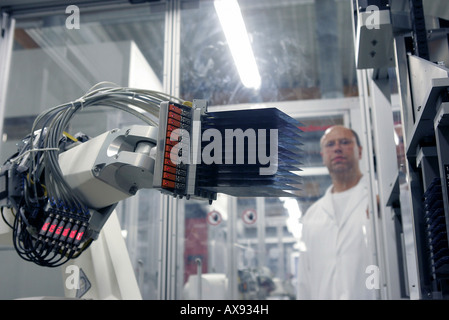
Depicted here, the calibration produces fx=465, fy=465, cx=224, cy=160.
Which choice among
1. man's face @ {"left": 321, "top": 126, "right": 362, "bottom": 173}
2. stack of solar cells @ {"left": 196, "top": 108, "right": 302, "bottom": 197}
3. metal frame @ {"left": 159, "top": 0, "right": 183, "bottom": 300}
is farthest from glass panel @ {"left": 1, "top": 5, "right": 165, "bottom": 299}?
stack of solar cells @ {"left": 196, "top": 108, "right": 302, "bottom": 197}

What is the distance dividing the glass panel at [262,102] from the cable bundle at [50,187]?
86.4 inches

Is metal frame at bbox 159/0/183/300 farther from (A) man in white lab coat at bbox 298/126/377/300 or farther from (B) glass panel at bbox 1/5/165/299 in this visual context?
(A) man in white lab coat at bbox 298/126/377/300

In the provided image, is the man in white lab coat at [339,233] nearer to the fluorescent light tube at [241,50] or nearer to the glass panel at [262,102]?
the glass panel at [262,102]

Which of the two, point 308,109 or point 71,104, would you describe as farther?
point 308,109

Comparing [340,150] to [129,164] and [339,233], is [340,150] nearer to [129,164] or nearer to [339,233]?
[339,233]

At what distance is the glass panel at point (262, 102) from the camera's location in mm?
3680

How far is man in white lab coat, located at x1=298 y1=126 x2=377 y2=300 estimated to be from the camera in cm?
335

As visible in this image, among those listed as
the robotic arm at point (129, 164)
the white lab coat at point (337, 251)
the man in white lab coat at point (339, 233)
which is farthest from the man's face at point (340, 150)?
the robotic arm at point (129, 164)

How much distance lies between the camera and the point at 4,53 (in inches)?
159

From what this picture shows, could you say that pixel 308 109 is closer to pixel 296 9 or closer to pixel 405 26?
pixel 296 9
